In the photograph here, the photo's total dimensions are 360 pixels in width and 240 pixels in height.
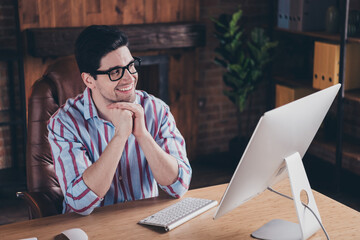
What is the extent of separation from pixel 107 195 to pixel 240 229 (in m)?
0.57

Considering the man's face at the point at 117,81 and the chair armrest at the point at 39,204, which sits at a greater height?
the man's face at the point at 117,81

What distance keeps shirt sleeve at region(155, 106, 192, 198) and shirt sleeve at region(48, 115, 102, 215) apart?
0.28 metres

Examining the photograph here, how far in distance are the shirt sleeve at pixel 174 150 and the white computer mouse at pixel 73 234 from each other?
41 cm

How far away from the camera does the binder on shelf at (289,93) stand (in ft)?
13.5

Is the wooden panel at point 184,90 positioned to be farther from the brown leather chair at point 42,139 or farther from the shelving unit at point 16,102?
the brown leather chair at point 42,139

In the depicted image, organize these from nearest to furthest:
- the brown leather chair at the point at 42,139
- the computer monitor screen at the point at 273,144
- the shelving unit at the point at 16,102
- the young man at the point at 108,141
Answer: the computer monitor screen at the point at 273,144, the young man at the point at 108,141, the brown leather chair at the point at 42,139, the shelving unit at the point at 16,102

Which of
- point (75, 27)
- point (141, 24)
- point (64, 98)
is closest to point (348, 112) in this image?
point (141, 24)

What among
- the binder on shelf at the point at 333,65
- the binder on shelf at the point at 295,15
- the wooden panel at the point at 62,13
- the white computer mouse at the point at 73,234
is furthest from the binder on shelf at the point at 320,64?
the white computer mouse at the point at 73,234

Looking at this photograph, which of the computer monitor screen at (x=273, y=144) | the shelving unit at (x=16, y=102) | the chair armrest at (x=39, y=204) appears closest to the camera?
the computer monitor screen at (x=273, y=144)

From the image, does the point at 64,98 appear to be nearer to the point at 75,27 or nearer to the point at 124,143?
the point at 124,143

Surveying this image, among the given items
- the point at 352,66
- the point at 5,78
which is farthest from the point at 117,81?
the point at 352,66

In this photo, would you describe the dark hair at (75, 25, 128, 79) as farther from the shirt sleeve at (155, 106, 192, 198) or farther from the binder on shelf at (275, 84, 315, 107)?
the binder on shelf at (275, 84, 315, 107)

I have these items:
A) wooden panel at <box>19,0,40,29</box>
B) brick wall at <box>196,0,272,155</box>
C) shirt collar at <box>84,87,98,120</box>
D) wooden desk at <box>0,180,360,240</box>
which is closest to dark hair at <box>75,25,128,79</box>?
shirt collar at <box>84,87,98,120</box>

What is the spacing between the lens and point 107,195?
6.57 feet
